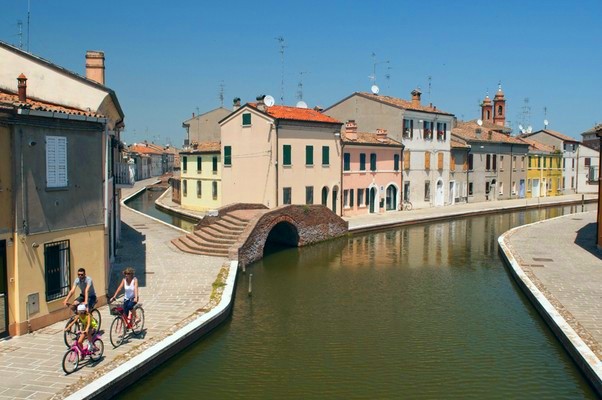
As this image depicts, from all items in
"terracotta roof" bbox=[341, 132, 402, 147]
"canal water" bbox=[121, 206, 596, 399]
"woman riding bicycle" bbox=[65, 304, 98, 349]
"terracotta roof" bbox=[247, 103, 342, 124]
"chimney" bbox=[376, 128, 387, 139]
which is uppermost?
"terracotta roof" bbox=[247, 103, 342, 124]

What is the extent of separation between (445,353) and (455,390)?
7.77 ft

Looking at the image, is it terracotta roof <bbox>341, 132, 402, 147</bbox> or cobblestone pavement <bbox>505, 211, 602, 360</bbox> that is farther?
terracotta roof <bbox>341, 132, 402, 147</bbox>

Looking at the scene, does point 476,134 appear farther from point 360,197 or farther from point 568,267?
point 568,267

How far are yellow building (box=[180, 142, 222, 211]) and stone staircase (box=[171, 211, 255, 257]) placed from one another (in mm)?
15048

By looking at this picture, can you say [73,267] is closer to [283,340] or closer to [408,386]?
[283,340]

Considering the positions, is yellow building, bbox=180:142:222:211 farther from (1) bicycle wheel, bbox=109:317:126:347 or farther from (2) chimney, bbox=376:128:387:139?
(1) bicycle wheel, bbox=109:317:126:347

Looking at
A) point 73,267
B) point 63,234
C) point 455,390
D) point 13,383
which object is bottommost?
point 455,390

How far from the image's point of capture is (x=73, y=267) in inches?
634

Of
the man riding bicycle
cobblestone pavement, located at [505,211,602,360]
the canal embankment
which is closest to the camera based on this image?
the man riding bicycle

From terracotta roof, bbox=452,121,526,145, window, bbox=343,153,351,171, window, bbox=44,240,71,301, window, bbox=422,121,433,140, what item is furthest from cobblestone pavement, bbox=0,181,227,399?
terracotta roof, bbox=452,121,526,145

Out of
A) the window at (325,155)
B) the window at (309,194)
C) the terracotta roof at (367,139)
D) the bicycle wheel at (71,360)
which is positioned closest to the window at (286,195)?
the window at (309,194)

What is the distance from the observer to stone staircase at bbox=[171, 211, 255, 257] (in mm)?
27344

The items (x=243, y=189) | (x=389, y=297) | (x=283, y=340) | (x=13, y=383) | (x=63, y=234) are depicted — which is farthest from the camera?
(x=243, y=189)

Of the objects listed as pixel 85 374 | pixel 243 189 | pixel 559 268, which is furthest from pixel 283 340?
pixel 243 189
